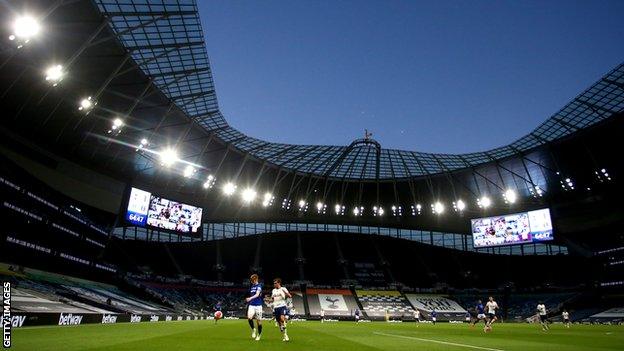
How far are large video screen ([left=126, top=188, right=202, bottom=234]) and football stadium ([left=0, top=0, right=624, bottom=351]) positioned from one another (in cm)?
29

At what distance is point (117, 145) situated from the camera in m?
50.9

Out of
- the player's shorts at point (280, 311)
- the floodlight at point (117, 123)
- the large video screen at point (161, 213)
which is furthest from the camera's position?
the large video screen at point (161, 213)

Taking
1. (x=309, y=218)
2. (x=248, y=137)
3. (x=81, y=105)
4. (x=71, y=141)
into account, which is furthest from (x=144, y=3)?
(x=309, y=218)

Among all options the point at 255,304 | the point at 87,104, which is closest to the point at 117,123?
the point at 87,104

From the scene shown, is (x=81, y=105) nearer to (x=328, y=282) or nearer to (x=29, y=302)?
(x=29, y=302)

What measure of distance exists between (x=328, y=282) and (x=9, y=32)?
58.7m

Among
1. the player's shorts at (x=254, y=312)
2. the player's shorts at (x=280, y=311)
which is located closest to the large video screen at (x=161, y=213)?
the player's shorts at (x=254, y=312)

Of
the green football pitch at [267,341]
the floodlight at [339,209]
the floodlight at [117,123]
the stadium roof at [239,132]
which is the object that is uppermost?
the stadium roof at [239,132]

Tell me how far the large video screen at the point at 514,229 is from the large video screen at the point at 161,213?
43.2 m

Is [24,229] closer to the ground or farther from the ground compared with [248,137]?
closer to the ground

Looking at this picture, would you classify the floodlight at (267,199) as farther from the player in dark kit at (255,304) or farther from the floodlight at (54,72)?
the player in dark kit at (255,304)

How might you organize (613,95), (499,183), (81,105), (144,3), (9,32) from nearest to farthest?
(9,32) < (144,3) < (81,105) < (613,95) < (499,183)

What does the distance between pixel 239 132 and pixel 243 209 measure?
21.8 metres

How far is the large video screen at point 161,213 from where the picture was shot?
163 feet
